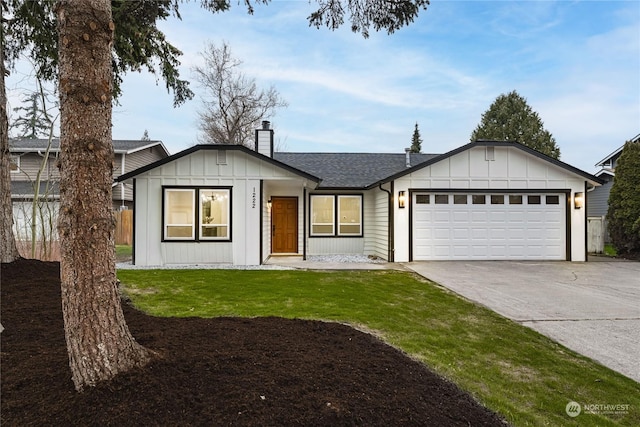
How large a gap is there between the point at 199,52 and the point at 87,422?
25313mm

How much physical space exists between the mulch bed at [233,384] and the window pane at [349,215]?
31.8 ft

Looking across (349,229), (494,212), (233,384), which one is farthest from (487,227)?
(233,384)

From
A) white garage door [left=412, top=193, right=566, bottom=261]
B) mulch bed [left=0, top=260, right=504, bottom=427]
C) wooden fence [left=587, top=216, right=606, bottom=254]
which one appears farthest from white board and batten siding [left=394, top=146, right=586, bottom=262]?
mulch bed [left=0, top=260, right=504, bottom=427]

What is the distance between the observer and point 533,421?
238 cm

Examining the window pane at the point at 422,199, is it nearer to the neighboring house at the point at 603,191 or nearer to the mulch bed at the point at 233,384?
the mulch bed at the point at 233,384

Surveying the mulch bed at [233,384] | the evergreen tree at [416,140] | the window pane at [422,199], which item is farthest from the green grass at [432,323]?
the evergreen tree at [416,140]

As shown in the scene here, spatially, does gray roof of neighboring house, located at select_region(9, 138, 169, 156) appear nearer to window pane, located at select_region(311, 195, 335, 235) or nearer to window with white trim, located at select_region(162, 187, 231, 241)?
window with white trim, located at select_region(162, 187, 231, 241)

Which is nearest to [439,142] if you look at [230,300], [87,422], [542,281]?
[542,281]

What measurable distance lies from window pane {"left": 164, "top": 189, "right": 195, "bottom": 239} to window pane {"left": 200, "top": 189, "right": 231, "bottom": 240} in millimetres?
294

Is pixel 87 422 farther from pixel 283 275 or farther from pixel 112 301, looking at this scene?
pixel 283 275

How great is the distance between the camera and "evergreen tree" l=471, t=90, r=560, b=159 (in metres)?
32.3

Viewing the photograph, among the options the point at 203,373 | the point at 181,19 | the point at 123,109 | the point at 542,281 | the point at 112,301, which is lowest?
the point at 542,281

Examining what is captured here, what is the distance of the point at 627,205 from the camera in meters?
12.7

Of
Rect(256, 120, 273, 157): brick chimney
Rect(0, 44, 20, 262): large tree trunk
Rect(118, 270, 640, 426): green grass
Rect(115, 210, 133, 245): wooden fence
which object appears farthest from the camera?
Rect(115, 210, 133, 245): wooden fence
